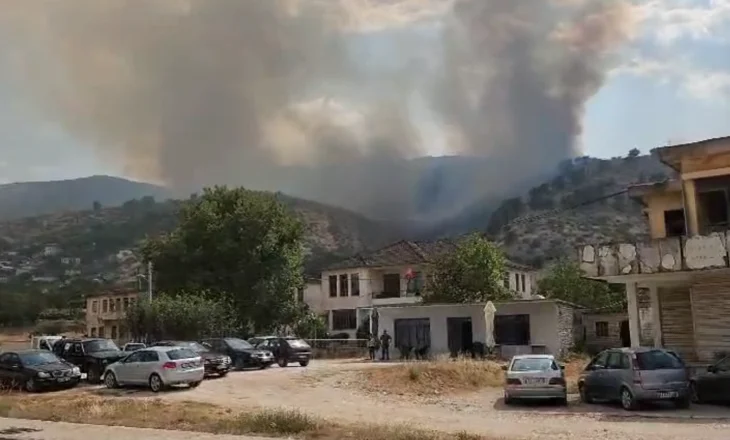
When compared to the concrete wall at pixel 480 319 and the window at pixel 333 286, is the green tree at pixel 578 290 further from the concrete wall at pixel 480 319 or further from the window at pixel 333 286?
the concrete wall at pixel 480 319

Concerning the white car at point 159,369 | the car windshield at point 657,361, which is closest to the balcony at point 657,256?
the car windshield at point 657,361

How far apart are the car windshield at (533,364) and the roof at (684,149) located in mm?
9041

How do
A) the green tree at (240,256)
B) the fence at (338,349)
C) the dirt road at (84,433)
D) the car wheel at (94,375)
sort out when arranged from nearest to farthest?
the dirt road at (84,433), the car wheel at (94,375), the fence at (338,349), the green tree at (240,256)

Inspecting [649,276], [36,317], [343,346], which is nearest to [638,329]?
[649,276]

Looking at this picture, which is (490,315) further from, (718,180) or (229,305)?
(229,305)

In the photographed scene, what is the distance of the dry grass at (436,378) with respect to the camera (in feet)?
93.7

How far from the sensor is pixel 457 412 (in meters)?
22.0

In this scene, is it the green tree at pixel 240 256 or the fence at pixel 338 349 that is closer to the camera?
the fence at pixel 338 349

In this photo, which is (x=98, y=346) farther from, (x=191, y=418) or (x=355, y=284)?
(x=355, y=284)

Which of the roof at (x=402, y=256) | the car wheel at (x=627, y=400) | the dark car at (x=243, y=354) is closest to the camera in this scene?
the car wheel at (x=627, y=400)

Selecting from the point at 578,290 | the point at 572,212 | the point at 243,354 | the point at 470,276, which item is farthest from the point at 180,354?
the point at 572,212

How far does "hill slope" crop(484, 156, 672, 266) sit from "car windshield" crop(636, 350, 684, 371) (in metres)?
59.8

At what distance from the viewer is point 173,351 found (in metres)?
29.8

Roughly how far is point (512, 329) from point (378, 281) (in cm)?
2604
